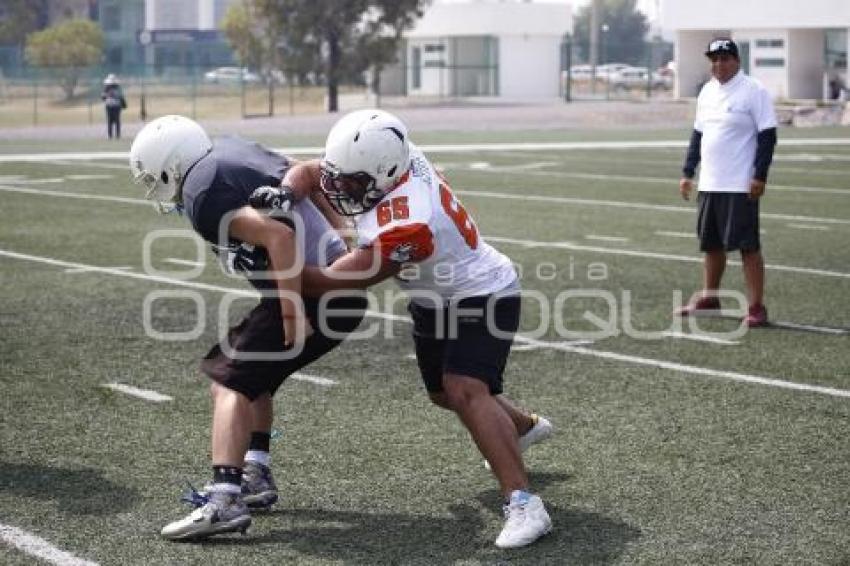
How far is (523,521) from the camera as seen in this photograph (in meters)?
5.21

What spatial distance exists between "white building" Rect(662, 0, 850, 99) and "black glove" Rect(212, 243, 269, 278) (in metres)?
49.3

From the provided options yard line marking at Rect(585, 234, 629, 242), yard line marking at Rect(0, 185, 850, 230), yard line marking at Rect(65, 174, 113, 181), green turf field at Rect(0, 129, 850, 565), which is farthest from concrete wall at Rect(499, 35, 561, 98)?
green turf field at Rect(0, 129, 850, 565)

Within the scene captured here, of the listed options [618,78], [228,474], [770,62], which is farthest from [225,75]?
[228,474]

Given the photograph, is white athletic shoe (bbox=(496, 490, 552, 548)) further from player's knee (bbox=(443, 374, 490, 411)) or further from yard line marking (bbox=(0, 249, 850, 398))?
yard line marking (bbox=(0, 249, 850, 398))

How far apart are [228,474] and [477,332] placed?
991 millimetres

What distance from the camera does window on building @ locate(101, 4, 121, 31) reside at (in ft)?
383

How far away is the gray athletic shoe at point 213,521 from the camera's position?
5.27 m

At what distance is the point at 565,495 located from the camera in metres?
5.89

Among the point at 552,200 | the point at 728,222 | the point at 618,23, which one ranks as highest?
the point at 618,23

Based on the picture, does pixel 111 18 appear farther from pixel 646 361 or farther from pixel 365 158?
pixel 365 158

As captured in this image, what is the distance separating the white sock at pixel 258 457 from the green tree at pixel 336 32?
49.8 metres

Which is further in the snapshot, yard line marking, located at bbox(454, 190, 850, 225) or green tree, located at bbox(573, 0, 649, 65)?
green tree, located at bbox(573, 0, 649, 65)

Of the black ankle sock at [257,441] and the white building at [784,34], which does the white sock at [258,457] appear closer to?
the black ankle sock at [257,441]

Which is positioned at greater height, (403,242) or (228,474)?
(403,242)
